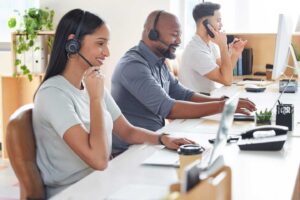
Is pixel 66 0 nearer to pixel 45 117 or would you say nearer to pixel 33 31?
pixel 33 31

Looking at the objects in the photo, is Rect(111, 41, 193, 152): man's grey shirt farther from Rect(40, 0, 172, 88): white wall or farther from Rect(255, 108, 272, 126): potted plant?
Rect(40, 0, 172, 88): white wall

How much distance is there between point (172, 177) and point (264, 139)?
474 millimetres

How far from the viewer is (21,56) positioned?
4.18m

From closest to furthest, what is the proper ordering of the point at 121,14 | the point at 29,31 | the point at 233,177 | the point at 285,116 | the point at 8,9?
the point at 233,177
the point at 285,116
the point at 29,31
the point at 121,14
the point at 8,9

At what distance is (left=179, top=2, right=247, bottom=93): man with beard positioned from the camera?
11.2ft

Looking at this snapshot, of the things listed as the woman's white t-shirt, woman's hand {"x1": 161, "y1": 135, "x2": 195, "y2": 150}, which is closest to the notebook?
woman's hand {"x1": 161, "y1": 135, "x2": 195, "y2": 150}

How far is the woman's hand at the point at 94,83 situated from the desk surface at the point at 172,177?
0.75 ft

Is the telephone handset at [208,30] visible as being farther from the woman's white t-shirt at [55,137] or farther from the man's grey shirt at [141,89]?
the woman's white t-shirt at [55,137]

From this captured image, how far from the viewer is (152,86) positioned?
244 cm

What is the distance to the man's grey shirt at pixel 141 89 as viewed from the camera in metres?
2.45

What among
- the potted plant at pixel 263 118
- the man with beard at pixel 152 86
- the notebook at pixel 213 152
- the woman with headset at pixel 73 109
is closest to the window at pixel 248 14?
the man with beard at pixel 152 86

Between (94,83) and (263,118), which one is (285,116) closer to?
(263,118)

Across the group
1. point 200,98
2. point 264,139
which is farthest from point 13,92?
point 264,139

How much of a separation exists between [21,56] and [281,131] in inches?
110
